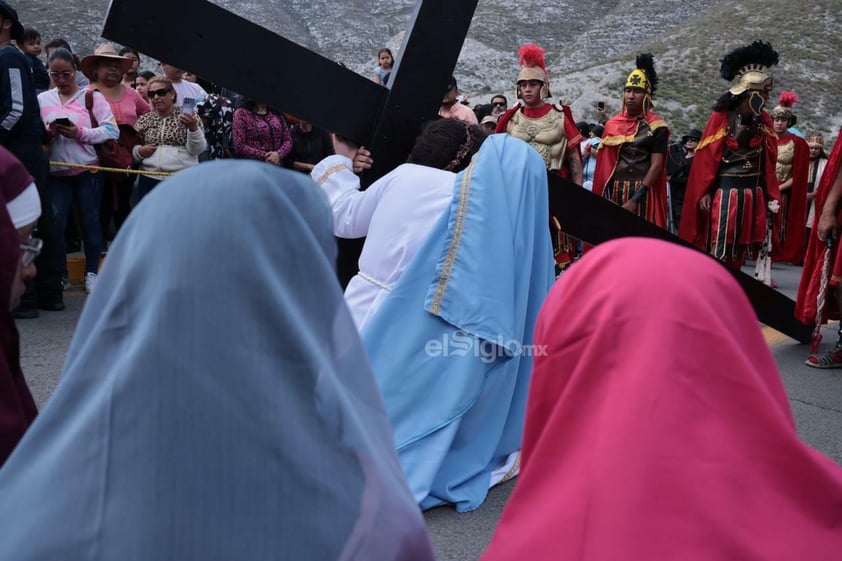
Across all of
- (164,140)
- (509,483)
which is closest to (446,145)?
(509,483)

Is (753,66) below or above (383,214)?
above

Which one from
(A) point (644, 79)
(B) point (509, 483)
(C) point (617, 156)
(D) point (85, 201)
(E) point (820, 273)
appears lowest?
(D) point (85, 201)

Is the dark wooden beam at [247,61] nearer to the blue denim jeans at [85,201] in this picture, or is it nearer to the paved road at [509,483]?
the paved road at [509,483]

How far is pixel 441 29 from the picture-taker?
375cm

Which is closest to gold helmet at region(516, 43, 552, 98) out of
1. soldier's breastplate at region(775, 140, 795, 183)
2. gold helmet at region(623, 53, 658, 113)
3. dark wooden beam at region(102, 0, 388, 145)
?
gold helmet at region(623, 53, 658, 113)

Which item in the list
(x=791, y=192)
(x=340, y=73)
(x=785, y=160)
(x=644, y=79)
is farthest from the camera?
(x=785, y=160)

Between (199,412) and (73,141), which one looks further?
(73,141)

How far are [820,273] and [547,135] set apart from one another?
8.34 feet

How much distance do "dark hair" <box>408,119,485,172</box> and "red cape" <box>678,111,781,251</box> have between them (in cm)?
415

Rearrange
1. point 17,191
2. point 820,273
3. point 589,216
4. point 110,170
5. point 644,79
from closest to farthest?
point 17,191 → point 589,216 → point 820,273 → point 110,170 → point 644,79

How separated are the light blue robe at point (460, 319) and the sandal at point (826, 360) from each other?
3.15 meters

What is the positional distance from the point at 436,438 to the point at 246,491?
99.5 inches

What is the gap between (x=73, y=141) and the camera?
745 centimetres

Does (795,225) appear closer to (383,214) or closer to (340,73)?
(383,214)
